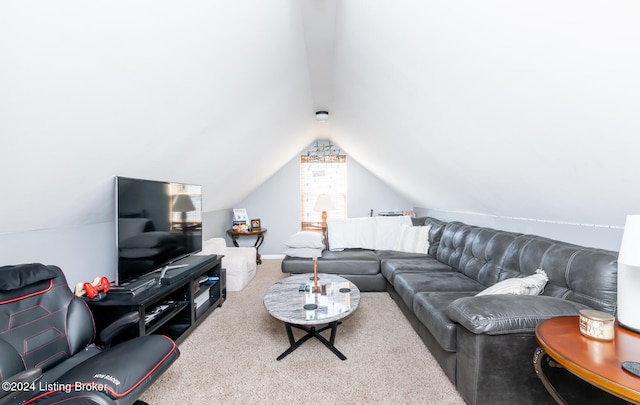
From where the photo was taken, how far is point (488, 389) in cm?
156

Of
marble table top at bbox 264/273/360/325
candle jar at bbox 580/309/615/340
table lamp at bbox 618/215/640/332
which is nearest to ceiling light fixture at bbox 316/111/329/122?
marble table top at bbox 264/273/360/325

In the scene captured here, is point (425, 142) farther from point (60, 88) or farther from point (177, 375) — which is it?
point (177, 375)

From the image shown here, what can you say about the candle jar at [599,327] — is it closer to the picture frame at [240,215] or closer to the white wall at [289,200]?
the white wall at [289,200]

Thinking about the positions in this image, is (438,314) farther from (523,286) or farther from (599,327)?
(599,327)

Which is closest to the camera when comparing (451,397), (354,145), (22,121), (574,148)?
(22,121)

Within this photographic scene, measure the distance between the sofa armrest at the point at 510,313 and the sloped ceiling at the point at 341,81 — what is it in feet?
2.32

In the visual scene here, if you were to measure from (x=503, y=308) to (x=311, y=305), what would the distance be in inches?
51.7

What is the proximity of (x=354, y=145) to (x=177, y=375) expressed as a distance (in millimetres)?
3955

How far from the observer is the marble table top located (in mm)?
2059

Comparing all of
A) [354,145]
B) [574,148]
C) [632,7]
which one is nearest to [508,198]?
[574,148]

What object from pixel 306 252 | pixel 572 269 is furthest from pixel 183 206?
pixel 572 269

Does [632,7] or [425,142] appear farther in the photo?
[425,142]

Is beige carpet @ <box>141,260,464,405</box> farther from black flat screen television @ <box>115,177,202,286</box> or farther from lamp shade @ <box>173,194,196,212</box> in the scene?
lamp shade @ <box>173,194,196,212</box>

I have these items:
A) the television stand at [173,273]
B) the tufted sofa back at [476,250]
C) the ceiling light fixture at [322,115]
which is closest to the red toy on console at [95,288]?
the television stand at [173,273]
